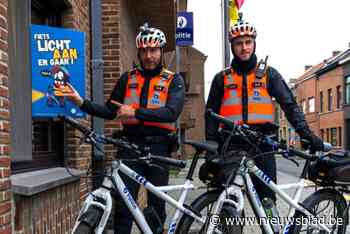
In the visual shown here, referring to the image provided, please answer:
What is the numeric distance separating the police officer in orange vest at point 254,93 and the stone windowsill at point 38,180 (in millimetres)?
1356

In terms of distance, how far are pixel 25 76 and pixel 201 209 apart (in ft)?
5.61

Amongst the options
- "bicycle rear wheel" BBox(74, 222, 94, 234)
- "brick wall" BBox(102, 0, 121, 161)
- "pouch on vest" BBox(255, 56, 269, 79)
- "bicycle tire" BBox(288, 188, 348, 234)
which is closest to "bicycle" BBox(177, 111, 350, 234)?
"bicycle tire" BBox(288, 188, 348, 234)

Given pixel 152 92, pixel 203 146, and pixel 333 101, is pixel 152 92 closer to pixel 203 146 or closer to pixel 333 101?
pixel 203 146

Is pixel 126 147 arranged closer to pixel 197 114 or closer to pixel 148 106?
pixel 148 106

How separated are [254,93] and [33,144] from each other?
1.95 meters

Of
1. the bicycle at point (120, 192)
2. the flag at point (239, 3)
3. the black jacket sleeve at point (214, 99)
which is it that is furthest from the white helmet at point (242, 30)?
the flag at point (239, 3)

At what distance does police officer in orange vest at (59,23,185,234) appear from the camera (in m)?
4.36

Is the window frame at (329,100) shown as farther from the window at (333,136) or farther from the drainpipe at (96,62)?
the drainpipe at (96,62)

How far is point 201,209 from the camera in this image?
4.20m

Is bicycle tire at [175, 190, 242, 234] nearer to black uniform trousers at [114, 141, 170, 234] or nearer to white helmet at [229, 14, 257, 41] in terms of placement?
black uniform trousers at [114, 141, 170, 234]

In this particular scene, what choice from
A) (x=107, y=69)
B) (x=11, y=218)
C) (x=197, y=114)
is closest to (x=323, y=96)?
(x=197, y=114)

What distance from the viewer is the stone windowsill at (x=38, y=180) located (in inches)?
157

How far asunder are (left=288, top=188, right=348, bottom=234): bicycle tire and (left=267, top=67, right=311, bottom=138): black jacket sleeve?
521 mm

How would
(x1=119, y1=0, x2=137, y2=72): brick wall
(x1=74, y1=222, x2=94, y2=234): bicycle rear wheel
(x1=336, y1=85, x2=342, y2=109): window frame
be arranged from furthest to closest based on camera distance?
(x1=336, y1=85, x2=342, y2=109): window frame
(x1=119, y1=0, x2=137, y2=72): brick wall
(x1=74, y1=222, x2=94, y2=234): bicycle rear wheel
